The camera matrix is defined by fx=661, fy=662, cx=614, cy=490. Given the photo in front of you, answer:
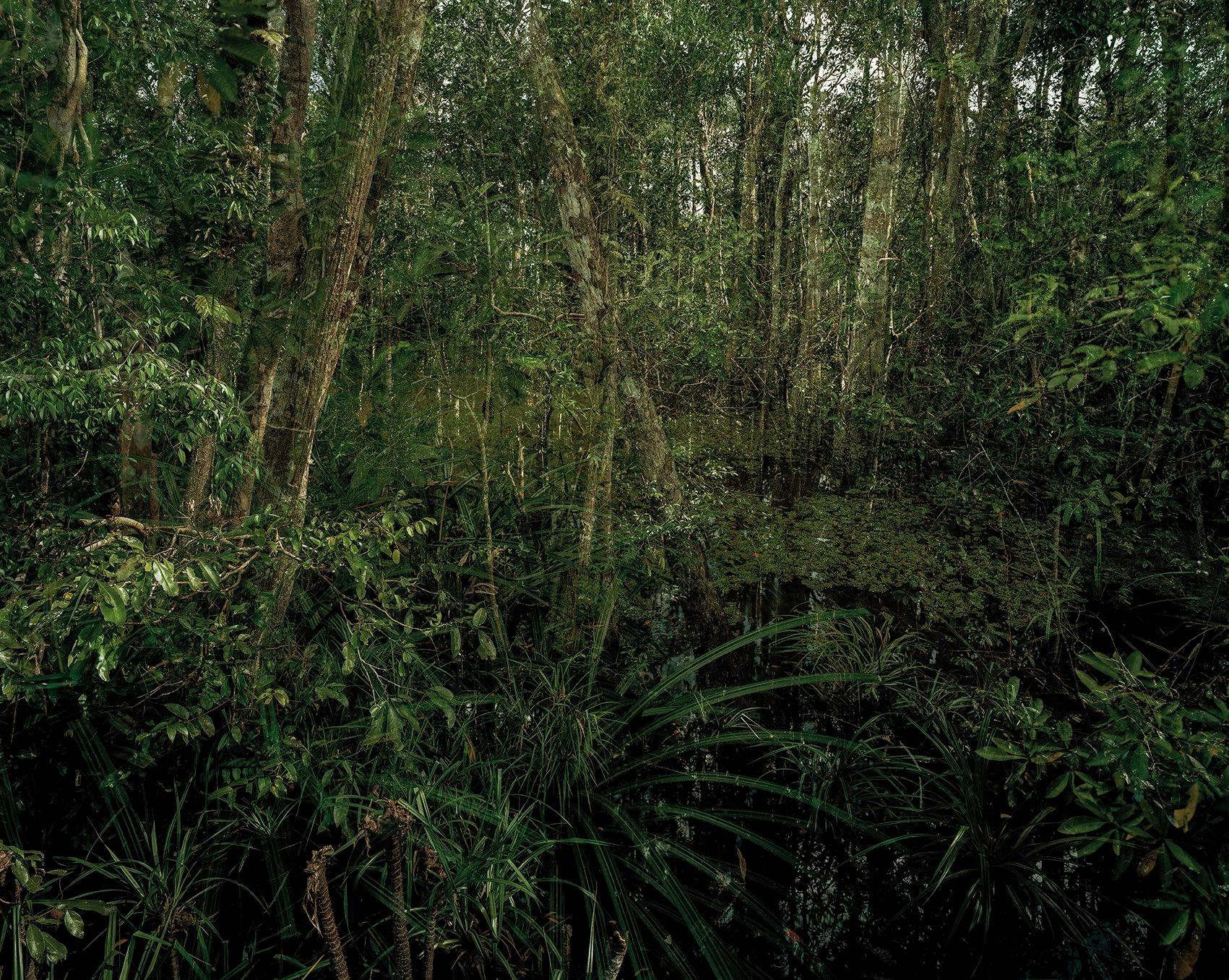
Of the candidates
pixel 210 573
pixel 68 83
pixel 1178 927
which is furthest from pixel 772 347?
pixel 210 573

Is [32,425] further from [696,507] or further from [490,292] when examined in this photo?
[696,507]

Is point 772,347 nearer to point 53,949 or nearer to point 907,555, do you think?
point 907,555

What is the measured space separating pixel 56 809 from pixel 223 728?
0.48 meters

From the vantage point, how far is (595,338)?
3164 millimetres

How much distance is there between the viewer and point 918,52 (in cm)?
830

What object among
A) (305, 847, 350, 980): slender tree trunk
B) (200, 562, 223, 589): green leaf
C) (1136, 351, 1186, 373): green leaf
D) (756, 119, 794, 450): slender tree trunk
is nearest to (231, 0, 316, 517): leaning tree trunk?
(200, 562, 223, 589): green leaf

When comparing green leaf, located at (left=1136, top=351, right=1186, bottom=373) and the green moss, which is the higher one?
green leaf, located at (left=1136, top=351, right=1186, bottom=373)

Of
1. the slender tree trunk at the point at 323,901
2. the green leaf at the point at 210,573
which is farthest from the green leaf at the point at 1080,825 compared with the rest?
the green leaf at the point at 210,573

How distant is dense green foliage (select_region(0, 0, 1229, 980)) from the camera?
5.24 feet

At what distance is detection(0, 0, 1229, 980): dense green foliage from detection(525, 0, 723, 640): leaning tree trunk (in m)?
0.02

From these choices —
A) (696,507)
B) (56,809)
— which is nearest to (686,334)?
(696,507)

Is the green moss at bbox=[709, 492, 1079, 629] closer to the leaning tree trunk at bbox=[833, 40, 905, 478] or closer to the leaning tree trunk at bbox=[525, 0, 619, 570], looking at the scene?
the leaning tree trunk at bbox=[525, 0, 619, 570]

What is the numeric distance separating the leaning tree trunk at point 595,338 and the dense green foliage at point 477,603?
0.08 feet

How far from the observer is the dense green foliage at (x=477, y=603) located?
5.24ft
